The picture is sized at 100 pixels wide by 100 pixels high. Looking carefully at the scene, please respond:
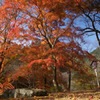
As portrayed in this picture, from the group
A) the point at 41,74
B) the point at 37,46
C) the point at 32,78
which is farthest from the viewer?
the point at 41,74

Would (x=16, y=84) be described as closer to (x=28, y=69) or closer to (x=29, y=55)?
(x=28, y=69)

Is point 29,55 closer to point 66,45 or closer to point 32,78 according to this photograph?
point 32,78

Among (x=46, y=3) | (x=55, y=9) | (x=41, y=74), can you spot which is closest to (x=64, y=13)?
(x=55, y=9)

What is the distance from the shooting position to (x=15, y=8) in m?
7.61

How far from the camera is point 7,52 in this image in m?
7.21

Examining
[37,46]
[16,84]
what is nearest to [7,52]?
[37,46]

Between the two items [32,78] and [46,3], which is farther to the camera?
[32,78]

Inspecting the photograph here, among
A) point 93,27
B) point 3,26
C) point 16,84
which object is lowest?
point 16,84

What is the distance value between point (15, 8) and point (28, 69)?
5046 millimetres

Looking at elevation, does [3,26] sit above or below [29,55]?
above

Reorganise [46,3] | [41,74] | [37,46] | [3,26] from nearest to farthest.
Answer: [46,3] < [3,26] < [37,46] < [41,74]

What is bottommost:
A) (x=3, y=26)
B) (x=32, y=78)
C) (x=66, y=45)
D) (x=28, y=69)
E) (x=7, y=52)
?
(x=32, y=78)

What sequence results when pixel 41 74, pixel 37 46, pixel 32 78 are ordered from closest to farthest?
1. pixel 37 46
2. pixel 32 78
3. pixel 41 74

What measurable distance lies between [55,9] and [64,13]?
2.66ft
